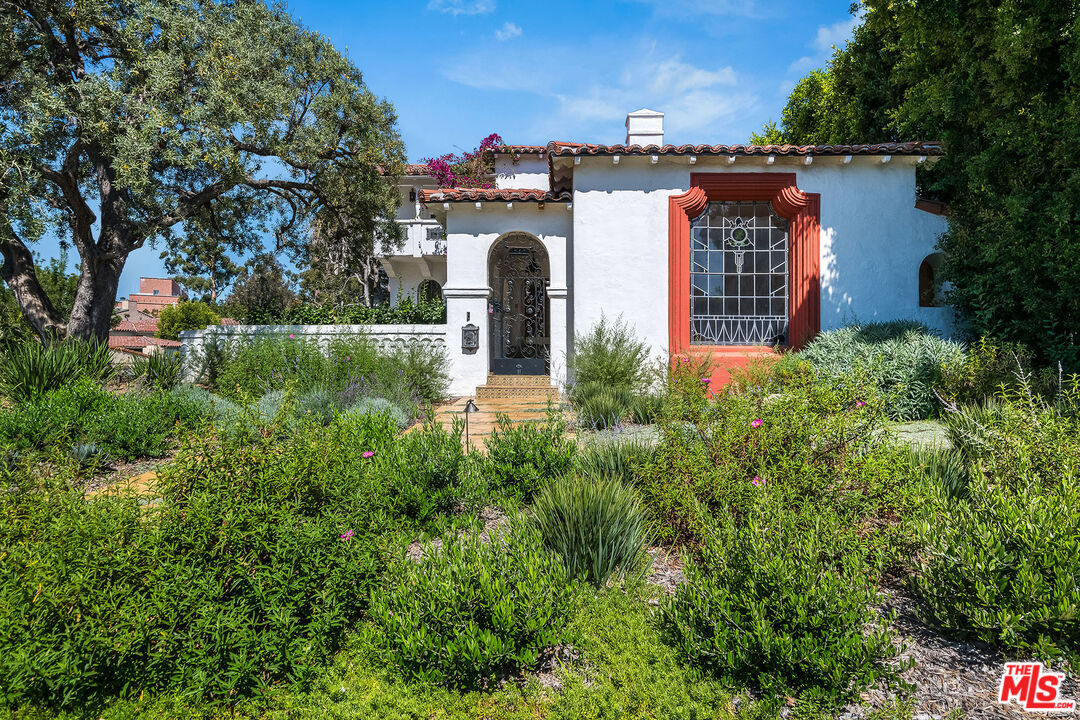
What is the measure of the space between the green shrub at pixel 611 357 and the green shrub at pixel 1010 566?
20.5ft

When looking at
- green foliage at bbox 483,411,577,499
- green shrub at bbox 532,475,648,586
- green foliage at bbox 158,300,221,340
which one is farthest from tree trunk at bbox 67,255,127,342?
green foliage at bbox 158,300,221,340

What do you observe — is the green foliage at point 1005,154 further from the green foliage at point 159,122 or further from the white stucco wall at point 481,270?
the green foliage at point 159,122

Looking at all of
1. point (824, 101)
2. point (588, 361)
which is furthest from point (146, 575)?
point (824, 101)

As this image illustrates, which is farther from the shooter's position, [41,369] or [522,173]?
[522,173]

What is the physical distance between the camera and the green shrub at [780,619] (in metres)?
2.25

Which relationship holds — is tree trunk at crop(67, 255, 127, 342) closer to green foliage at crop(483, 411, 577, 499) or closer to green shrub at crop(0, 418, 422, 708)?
green shrub at crop(0, 418, 422, 708)

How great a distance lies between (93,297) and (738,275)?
40.4ft

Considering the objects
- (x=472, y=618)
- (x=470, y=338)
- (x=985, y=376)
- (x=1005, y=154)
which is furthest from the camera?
(x=470, y=338)

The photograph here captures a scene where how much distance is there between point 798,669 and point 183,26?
11585mm

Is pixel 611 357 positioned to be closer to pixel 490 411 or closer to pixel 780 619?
pixel 490 411

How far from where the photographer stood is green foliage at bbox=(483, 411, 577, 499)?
4.37 metres

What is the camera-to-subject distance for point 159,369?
31.4ft

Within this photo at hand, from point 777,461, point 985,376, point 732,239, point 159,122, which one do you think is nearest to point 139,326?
point 159,122

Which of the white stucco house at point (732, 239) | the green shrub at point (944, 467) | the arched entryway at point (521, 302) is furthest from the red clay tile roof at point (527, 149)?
the green shrub at point (944, 467)
